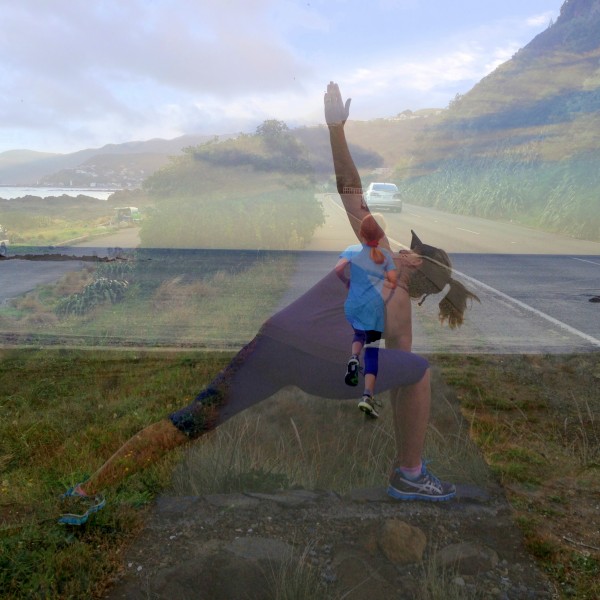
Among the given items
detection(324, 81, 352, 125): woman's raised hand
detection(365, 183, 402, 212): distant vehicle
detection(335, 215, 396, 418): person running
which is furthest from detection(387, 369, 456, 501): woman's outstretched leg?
detection(324, 81, 352, 125): woman's raised hand

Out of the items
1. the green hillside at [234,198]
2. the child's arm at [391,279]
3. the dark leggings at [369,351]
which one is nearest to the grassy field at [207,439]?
the green hillside at [234,198]

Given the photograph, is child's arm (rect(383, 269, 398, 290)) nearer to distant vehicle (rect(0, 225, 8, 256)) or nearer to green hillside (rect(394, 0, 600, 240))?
green hillside (rect(394, 0, 600, 240))

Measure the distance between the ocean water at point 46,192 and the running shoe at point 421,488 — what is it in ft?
4.44

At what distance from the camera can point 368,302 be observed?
2.04 metres

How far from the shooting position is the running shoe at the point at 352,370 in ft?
6.62

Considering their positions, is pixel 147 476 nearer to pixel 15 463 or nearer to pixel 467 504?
pixel 15 463

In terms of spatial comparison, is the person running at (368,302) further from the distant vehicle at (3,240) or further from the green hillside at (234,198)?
the distant vehicle at (3,240)

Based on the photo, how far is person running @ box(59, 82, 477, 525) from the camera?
2.05 metres

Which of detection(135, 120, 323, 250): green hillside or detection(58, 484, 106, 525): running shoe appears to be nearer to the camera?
detection(58, 484, 106, 525): running shoe

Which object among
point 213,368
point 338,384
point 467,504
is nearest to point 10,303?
point 213,368

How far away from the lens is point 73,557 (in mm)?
1869

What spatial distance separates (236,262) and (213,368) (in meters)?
0.38

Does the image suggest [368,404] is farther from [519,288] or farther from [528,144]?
[528,144]

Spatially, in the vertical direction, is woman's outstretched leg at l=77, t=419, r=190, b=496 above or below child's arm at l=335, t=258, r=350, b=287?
below
